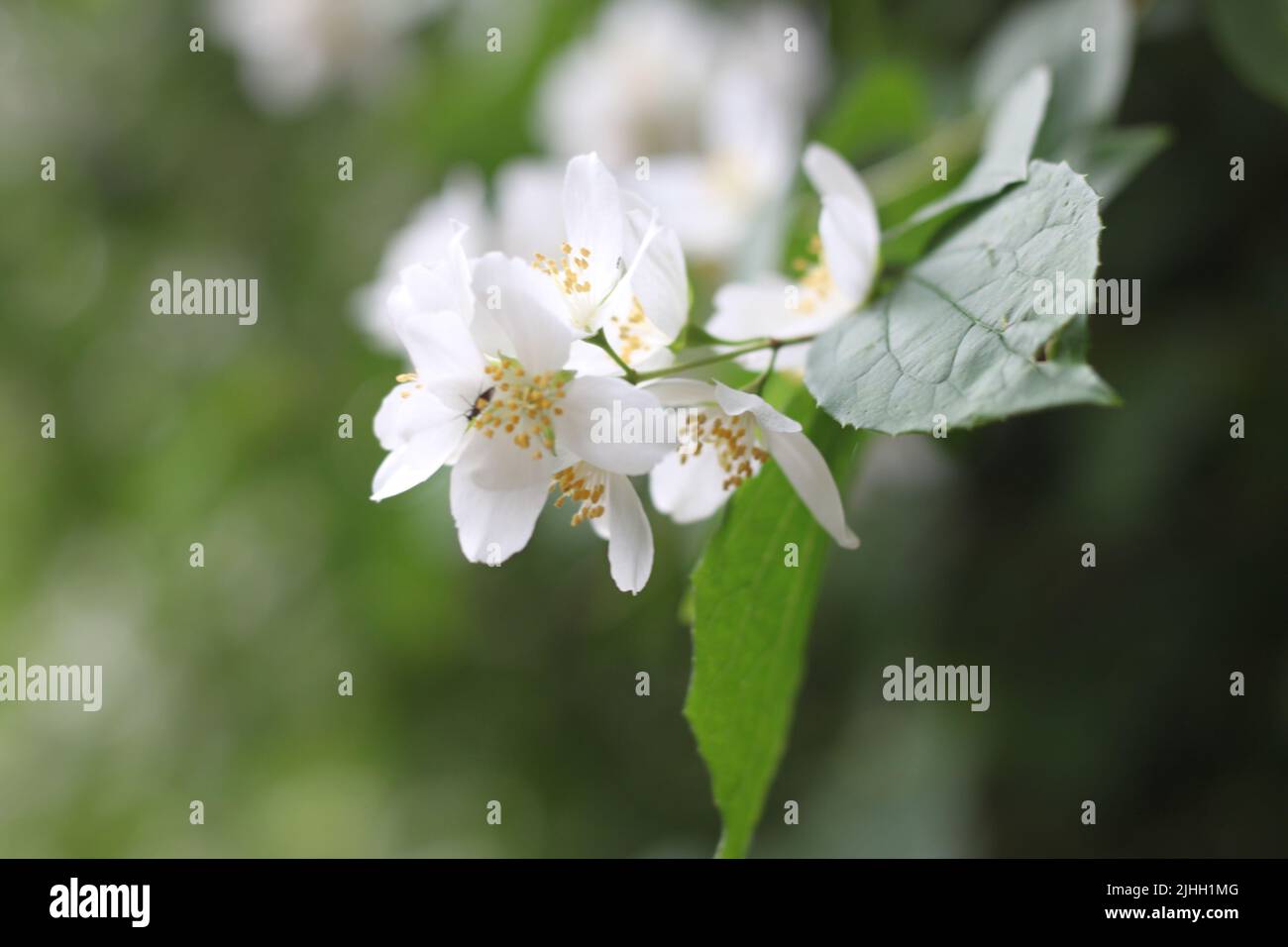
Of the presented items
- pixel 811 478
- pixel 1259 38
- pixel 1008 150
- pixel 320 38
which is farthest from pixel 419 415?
pixel 320 38

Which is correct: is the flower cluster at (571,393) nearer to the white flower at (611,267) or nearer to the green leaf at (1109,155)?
the white flower at (611,267)

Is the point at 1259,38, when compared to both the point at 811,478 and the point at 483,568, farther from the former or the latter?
the point at 483,568

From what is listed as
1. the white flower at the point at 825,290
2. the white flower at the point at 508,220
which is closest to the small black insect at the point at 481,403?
the white flower at the point at 825,290

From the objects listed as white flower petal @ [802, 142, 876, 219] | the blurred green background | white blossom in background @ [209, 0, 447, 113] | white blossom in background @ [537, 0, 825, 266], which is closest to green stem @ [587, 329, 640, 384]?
white flower petal @ [802, 142, 876, 219]

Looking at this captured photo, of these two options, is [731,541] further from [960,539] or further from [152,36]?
[152,36]

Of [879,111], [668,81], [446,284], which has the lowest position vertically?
[446,284]
